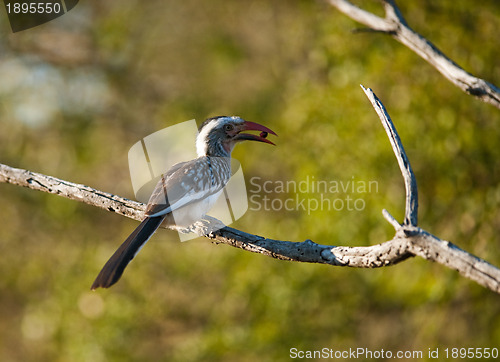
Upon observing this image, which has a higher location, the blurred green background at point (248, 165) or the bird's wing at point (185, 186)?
the bird's wing at point (185, 186)

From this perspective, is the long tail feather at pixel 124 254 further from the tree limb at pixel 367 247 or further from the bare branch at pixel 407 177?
the bare branch at pixel 407 177

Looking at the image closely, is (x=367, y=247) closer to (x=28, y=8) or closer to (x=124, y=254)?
(x=124, y=254)

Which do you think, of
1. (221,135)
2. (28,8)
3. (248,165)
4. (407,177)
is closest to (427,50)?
(407,177)

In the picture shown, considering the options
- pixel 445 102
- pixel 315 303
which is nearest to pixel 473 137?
pixel 445 102

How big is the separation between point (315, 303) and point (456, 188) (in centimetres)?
177

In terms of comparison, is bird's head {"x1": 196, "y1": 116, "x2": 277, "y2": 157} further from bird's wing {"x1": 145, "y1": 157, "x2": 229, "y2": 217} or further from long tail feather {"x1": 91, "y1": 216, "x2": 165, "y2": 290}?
long tail feather {"x1": 91, "y1": 216, "x2": 165, "y2": 290}

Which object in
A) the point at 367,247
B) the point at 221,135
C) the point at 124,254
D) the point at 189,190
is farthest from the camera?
the point at 221,135

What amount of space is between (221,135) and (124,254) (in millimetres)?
1488

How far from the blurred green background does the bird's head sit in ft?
3.46

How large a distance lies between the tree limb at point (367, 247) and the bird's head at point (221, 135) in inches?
33.5

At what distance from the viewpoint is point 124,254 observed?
2.37 m

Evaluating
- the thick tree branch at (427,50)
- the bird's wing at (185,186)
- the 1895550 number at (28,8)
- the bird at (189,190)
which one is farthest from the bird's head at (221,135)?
the 1895550 number at (28,8)

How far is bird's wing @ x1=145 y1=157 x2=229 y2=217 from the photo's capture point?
8.98ft

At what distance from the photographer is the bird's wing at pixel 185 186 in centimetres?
274
